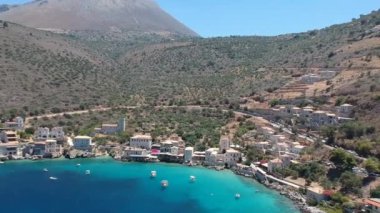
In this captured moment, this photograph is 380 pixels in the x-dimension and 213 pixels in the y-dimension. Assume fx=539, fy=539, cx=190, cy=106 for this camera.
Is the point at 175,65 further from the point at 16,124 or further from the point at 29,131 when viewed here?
the point at 16,124

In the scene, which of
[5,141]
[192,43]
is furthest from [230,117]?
[192,43]

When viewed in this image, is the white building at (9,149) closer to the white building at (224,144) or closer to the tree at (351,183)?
the white building at (224,144)

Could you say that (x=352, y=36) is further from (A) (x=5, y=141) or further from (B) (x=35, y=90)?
(A) (x=5, y=141)

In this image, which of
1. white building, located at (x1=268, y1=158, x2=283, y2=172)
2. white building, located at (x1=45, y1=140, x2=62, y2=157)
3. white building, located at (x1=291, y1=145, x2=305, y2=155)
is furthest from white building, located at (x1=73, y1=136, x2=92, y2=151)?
white building, located at (x1=291, y1=145, x2=305, y2=155)

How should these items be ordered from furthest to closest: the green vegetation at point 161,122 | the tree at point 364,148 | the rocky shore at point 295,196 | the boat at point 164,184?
the green vegetation at point 161,122 < the boat at point 164,184 < the tree at point 364,148 < the rocky shore at point 295,196

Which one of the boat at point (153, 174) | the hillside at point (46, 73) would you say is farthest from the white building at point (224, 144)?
the hillside at point (46, 73)

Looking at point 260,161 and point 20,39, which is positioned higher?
point 20,39

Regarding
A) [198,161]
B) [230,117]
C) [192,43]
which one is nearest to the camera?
[198,161]
